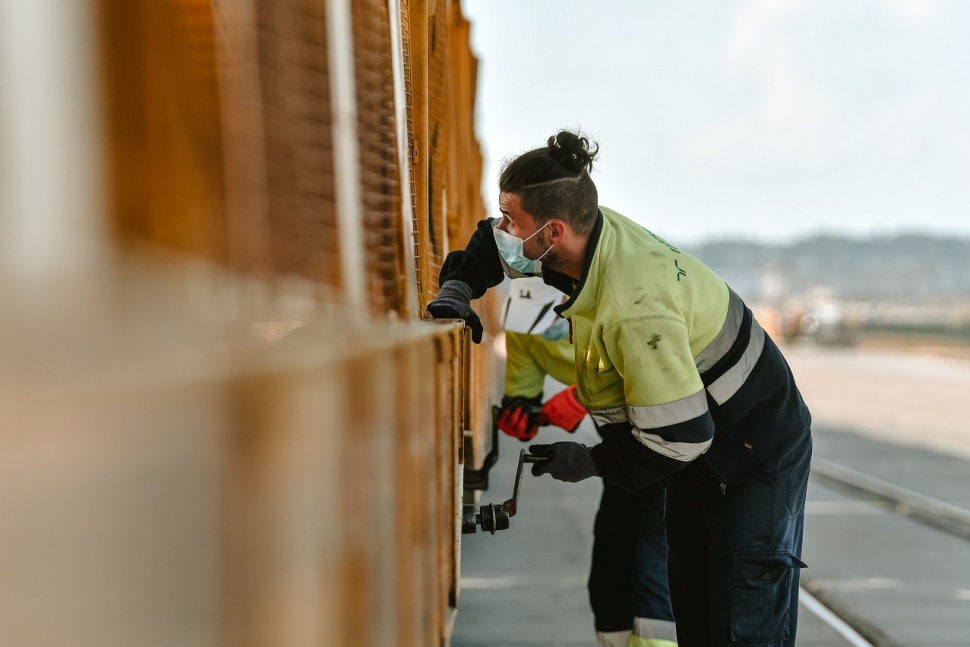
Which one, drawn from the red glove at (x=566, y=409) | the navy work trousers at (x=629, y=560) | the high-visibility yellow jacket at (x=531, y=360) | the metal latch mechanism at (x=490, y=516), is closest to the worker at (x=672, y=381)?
the metal latch mechanism at (x=490, y=516)

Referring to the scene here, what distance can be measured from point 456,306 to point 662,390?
600 mm

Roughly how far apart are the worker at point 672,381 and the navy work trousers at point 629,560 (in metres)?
0.66

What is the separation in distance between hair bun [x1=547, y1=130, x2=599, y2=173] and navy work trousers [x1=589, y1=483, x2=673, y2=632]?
1470 mm

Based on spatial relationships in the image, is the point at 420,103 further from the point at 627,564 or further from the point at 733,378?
the point at 627,564

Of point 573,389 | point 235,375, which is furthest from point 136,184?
point 573,389

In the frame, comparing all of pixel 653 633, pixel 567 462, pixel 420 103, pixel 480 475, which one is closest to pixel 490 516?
pixel 567 462

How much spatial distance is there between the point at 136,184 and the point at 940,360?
107 feet

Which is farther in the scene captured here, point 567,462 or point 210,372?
point 567,462

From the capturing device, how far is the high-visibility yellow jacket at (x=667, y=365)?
2371 mm

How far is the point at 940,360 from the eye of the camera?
29906mm

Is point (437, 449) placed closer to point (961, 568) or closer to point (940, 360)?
point (961, 568)

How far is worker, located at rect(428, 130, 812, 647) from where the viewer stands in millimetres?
2396

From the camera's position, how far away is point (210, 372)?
603mm

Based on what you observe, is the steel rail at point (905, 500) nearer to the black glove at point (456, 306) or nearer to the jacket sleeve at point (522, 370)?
the jacket sleeve at point (522, 370)
